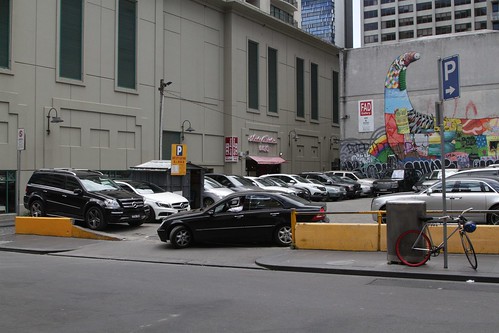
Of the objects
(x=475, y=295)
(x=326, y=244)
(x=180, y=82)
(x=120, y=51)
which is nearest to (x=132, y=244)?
(x=326, y=244)

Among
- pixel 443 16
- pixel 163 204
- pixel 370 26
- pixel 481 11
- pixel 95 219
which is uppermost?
pixel 370 26

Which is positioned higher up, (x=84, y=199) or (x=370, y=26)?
(x=370, y=26)

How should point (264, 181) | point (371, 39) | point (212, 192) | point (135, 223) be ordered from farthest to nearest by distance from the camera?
1. point (371, 39)
2. point (264, 181)
3. point (212, 192)
4. point (135, 223)

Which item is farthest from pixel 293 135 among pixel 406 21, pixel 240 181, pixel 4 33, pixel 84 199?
pixel 406 21

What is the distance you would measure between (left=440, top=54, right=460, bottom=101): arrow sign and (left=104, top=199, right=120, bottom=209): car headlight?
10564 mm

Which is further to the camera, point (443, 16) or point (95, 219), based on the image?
point (443, 16)

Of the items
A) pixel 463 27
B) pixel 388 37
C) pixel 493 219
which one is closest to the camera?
pixel 493 219

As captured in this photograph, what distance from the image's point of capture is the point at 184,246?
13.7 m

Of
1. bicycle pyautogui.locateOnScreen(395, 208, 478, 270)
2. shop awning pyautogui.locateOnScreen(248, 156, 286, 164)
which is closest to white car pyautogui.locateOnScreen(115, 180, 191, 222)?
bicycle pyautogui.locateOnScreen(395, 208, 478, 270)

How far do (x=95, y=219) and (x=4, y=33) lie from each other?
13416mm

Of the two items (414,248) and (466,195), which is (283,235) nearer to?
(414,248)

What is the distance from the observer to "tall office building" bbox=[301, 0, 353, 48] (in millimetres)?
108312

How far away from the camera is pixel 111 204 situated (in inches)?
653

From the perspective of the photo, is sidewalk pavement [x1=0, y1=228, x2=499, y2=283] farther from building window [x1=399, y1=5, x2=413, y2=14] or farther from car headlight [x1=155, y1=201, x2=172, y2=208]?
building window [x1=399, y1=5, x2=413, y2=14]
